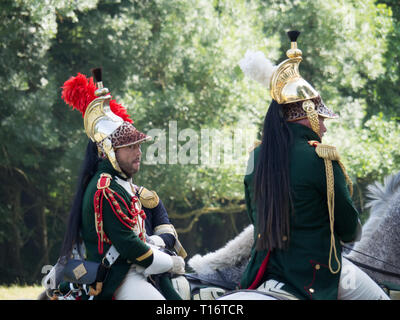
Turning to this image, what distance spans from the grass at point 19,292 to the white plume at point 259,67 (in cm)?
727

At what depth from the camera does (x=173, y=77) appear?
12.9 metres

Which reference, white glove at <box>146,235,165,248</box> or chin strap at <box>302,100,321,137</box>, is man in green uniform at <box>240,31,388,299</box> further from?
white glove at <box>146,235,165,248</box>

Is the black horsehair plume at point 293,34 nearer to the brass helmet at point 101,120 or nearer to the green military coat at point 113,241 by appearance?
the brass helmet at point 101,120

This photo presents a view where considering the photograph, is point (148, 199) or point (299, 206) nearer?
point (299, 206)

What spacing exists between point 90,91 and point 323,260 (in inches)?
88.8

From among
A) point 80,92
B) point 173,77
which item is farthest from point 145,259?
→ point 173,77

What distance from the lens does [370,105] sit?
51.9ft

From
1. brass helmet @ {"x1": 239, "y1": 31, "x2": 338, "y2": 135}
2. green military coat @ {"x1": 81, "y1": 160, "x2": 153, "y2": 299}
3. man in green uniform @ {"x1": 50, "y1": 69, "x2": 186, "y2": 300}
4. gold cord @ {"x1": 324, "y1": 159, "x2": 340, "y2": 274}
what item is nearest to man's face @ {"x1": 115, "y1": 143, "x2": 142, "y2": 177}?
man in green uniform @ {"x1": 50, "y1": 69, "x2": 186, "y2": 300}

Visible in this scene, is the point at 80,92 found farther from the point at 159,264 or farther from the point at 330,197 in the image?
the point at 330,197

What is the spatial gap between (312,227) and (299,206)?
0.49 ft

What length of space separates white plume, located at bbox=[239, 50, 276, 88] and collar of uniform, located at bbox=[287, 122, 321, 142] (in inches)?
15.0

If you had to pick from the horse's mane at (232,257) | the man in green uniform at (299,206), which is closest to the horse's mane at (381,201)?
the horse's mane at (232,257)
